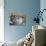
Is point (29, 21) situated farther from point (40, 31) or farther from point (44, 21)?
point (40, 31)

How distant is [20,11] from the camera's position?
4.97 m

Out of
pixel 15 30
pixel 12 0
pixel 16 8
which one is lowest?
pixel 15 30

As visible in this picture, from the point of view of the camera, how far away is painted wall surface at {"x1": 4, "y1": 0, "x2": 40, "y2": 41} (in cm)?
491

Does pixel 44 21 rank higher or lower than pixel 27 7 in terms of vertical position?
lower

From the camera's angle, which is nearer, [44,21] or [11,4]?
[44,21]

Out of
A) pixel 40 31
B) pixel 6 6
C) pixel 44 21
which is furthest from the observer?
pixel 6 6

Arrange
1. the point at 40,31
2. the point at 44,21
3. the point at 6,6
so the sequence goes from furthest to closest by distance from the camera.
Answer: the point at 6,6 < the point at 44,21 < the point at 40,31

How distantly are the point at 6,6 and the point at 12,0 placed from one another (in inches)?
12.7

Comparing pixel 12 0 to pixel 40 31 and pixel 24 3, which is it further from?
pixel 40 31

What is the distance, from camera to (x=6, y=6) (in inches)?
193

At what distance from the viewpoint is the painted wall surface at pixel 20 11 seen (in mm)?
4906

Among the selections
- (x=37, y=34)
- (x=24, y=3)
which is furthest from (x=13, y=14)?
(x=37, y=34)

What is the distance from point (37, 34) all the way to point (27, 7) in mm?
2730

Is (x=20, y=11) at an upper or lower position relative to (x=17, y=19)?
upper
